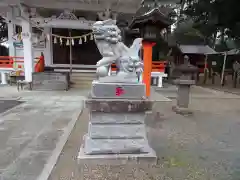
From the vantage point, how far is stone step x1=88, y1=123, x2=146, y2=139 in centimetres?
333

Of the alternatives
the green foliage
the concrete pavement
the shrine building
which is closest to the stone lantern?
the concrete pavement

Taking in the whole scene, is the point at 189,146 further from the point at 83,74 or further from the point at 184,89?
the point at 83,74

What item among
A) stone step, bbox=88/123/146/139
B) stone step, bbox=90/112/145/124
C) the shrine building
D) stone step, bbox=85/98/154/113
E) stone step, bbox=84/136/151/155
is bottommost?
stone step, bbox=84/136/151/155

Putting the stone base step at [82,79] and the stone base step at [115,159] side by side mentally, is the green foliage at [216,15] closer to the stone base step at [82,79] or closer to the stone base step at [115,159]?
the stone base step at [82,79]

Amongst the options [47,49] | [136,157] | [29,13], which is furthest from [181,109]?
[47,49]

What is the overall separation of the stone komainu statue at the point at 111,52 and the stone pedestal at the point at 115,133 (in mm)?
285

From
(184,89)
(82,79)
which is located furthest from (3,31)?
(184,89)

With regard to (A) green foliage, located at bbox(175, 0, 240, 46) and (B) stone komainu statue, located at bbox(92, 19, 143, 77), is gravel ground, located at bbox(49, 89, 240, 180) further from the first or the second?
(A) green foliage, located at bbox(175, 0, 240, 46)

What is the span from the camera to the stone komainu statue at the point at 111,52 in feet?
10.7

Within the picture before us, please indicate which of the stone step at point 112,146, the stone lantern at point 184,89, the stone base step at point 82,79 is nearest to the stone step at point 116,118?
the stone step at point 112,146

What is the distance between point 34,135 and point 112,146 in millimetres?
2075

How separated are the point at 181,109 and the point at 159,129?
6.60 feet

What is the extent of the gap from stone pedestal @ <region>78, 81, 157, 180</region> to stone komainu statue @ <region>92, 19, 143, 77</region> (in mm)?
285

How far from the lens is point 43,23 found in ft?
34.7
